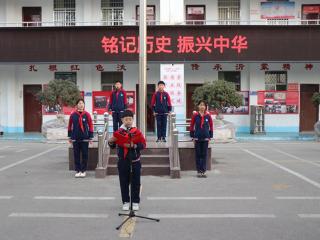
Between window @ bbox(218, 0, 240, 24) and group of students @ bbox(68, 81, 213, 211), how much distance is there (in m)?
12.4

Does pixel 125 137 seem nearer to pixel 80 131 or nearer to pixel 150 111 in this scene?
pixel 80 131

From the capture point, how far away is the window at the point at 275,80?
83.5ft

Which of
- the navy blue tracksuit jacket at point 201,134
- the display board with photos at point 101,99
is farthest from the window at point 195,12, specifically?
the navy blue tracksuit jacket at point 201,134

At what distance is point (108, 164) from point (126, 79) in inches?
509

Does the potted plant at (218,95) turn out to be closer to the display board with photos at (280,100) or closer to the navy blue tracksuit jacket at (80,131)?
the display board with photos at (280,100)

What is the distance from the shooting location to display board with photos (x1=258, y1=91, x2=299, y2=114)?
2534cm

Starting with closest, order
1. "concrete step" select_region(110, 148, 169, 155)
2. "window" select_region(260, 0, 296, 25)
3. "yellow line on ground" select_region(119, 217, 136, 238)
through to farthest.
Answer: "yellow line on ground" select_region(119, 217, 136, 238), "concrete step" select_region(110, 148, 169, 155), "window" select_region(260, 0, 296, 25)

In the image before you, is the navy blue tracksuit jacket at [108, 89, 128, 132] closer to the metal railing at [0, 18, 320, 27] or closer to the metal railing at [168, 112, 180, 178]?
the metal railing at [168, 112, 180, 178]

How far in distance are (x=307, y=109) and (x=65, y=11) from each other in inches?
525

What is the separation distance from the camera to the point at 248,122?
25.7 metres

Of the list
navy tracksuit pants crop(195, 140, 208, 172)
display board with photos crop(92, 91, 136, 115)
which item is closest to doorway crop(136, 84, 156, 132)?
display board with photos crop(92, 91, 136, 115)

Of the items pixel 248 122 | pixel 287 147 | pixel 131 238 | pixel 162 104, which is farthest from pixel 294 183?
pixel 248 122

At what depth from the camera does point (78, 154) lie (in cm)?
1252

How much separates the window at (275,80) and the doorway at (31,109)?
38.1 ft
